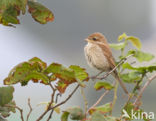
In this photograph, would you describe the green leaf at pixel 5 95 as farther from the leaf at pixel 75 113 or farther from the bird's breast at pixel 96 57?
the bird's breast at pixel 96 57

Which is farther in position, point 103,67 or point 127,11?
point 127,11

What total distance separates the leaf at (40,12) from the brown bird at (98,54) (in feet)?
6.93

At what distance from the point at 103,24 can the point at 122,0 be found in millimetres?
5139

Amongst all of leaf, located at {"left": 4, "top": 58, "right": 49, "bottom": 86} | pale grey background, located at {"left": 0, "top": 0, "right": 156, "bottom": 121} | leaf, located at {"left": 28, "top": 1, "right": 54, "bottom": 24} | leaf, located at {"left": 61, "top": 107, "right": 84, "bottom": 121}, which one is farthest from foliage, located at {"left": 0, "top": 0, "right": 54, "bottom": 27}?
pale grey background, located at {"left": 0, "top": 0, "right": 156, "bottom": 121}

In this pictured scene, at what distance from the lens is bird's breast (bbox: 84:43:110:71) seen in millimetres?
3113

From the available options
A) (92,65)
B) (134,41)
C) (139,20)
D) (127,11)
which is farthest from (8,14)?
(127,11)

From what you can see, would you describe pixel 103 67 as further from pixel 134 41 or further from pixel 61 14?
pixel 61 14

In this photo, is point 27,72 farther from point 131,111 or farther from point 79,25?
point 79,25

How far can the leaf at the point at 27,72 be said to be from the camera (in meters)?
0.91

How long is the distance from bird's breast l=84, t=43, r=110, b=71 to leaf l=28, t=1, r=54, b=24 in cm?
211

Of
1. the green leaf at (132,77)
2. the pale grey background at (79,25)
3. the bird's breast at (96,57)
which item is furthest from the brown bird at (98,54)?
the pale grey background at (79,25)

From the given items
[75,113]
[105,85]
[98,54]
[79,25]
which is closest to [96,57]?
[98,54]

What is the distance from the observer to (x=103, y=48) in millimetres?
3264

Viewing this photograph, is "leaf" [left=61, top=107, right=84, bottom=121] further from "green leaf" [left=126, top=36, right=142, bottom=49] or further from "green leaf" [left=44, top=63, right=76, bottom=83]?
"green leaf" [left=126, top=36, right=142, bottom=49]
